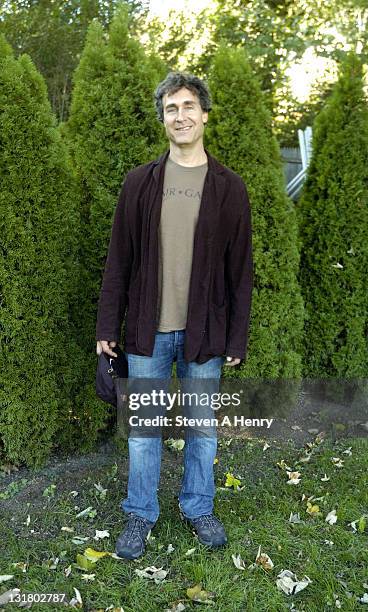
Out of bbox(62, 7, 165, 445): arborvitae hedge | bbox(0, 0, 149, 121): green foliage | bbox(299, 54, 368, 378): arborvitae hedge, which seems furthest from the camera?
bbox(0, 0, 149, 121): green foliage

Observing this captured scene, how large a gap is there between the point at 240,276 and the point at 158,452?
93 centimetres

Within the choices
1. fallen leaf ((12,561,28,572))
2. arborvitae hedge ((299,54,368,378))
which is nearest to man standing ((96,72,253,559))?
fallen leaf ((12,561,28,572))

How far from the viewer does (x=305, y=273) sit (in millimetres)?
4812

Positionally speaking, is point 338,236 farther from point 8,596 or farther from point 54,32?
point 54,32

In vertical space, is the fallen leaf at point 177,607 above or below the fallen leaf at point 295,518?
below

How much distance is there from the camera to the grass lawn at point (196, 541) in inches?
102

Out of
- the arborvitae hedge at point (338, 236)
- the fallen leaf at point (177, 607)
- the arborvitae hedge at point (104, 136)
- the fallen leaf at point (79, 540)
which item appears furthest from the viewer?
the arborvitae hedge at point (338, 236)

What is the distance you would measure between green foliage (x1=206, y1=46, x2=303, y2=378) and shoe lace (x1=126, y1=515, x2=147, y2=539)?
165 cm

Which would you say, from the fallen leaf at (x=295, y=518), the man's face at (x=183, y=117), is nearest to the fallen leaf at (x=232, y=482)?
the fallen leaf at (x=295, y=518)

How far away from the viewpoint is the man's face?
2662 millimetres

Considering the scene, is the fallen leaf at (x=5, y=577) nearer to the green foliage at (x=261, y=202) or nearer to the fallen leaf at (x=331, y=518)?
the fallen leaf at (x=331, y=518)

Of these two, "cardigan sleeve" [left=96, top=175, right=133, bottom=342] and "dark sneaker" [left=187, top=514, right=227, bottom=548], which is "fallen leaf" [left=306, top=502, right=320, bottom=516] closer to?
"dark sneaker" [left=187, top=514, right=227, bottom=548]

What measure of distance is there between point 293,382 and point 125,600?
234cm

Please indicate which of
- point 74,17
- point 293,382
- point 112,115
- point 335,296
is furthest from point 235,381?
point 74,17
